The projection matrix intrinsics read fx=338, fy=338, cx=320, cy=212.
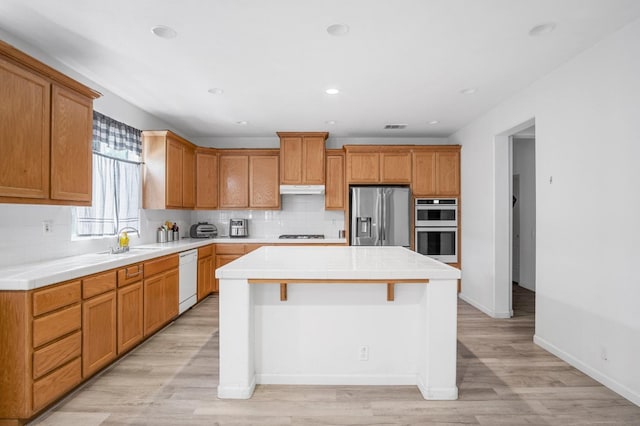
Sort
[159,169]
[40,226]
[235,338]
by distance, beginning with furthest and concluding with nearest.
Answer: [159,169], [40,226], [235,338]

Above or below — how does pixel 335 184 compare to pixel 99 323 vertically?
above

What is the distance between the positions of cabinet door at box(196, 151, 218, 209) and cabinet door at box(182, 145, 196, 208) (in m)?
0.08

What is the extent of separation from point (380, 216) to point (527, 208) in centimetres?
275

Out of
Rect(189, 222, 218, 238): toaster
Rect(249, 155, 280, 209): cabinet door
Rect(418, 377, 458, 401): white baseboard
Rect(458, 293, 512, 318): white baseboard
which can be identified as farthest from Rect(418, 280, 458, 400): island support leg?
Rect(189, 222, 218, 238): toaster

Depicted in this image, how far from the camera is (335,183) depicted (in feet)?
18.0

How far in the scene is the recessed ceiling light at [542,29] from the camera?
92.8 inches

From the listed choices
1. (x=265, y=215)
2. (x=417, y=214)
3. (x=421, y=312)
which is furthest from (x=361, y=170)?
(x=421, y=312)

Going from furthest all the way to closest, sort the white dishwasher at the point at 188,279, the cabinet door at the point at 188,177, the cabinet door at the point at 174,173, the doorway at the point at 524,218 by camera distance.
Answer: the doorway at the point at 524,218
the cabinet door at the point at 188,177
the cabinet door at the point at 174,173
the white dishwasher at the point at 188,279

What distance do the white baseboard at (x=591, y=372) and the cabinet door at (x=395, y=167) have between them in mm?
2790

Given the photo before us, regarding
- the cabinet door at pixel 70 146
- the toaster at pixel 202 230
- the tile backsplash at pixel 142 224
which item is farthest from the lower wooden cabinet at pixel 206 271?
the cabinet door at pixel 70 146

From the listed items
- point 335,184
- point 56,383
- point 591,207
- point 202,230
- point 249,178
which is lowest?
point 56,383

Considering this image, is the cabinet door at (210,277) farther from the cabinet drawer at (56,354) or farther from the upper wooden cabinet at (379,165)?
the cabinet drawer at (56,354)

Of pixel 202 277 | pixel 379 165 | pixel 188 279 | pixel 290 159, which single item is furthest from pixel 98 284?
pixel 379 165

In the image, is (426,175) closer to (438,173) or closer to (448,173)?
(438,173)
